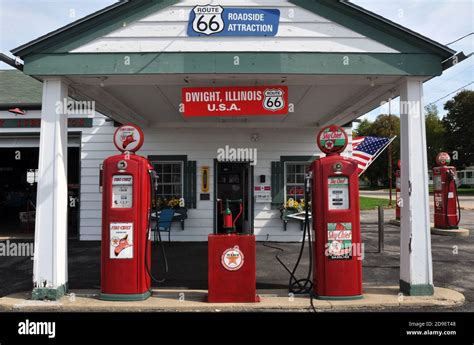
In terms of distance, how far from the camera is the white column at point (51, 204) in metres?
5.75

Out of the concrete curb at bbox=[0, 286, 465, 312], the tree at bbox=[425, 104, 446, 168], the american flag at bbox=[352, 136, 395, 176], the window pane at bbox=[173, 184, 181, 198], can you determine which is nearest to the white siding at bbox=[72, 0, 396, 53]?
the concrete curb at bbox=[0, 286, 465, 312]

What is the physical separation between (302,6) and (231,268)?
12.9 feet

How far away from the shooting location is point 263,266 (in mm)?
8031

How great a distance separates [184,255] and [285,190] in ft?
11.3

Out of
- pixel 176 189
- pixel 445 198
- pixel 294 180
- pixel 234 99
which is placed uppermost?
pixel 234 99

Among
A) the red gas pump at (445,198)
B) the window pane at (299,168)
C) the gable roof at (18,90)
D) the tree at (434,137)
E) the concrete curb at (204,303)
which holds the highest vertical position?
the tree at (434,137)

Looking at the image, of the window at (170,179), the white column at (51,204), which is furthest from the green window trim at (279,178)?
the white column at (51,204)

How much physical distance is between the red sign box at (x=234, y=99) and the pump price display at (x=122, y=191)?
1.40 m

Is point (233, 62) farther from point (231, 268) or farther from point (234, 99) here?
point (231, 268)

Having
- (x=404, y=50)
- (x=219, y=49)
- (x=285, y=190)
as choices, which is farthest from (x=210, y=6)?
(x=285, y=190)

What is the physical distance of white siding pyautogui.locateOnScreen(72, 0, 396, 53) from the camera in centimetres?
590

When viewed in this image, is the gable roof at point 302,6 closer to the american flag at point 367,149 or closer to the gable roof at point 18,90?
the american flag at point 367,149

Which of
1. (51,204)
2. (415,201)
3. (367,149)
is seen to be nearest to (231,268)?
(51,204)

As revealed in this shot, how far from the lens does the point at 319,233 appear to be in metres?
5.63
